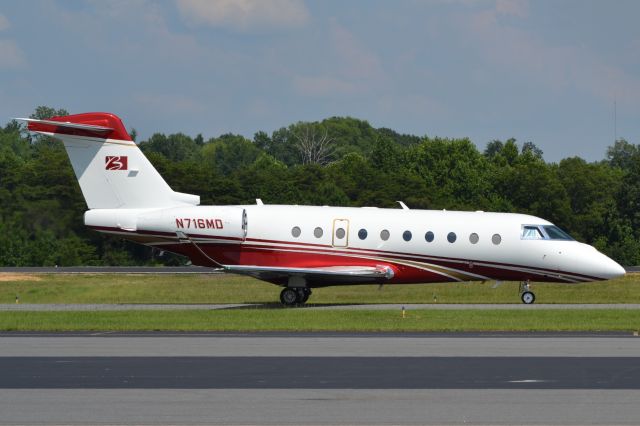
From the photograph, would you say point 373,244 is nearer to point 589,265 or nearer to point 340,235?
point 340,235

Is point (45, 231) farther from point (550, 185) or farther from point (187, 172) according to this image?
point (550, 185)

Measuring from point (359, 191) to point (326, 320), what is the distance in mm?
54325

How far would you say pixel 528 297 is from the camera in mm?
39156

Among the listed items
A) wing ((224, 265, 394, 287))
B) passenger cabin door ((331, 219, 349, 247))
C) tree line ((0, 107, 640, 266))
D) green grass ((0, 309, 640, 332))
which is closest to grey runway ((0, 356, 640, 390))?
green grass ((0, 309, 640, 332))

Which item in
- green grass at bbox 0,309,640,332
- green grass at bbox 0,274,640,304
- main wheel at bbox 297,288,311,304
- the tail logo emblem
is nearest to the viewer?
green grass at bbox 0,309,640,332

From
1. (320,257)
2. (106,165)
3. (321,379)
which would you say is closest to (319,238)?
(320,257)

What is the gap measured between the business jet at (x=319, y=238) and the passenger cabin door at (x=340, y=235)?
0.03 metres

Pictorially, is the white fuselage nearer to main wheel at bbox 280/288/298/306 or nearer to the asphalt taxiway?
main wheel at bbox 280/288/298/306

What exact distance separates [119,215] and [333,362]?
18.0 m

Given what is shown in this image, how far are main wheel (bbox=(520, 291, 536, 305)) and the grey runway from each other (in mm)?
17176

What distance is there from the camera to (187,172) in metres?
83.1

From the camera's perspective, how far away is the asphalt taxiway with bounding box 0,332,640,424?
1581 centimetres

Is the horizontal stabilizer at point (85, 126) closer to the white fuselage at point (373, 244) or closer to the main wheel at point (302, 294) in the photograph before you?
the white fuselage at point (373, 244)

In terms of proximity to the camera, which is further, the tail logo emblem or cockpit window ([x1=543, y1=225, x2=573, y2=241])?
cockpit window ([x1=543, y1=225, x2=573, y2=241])
